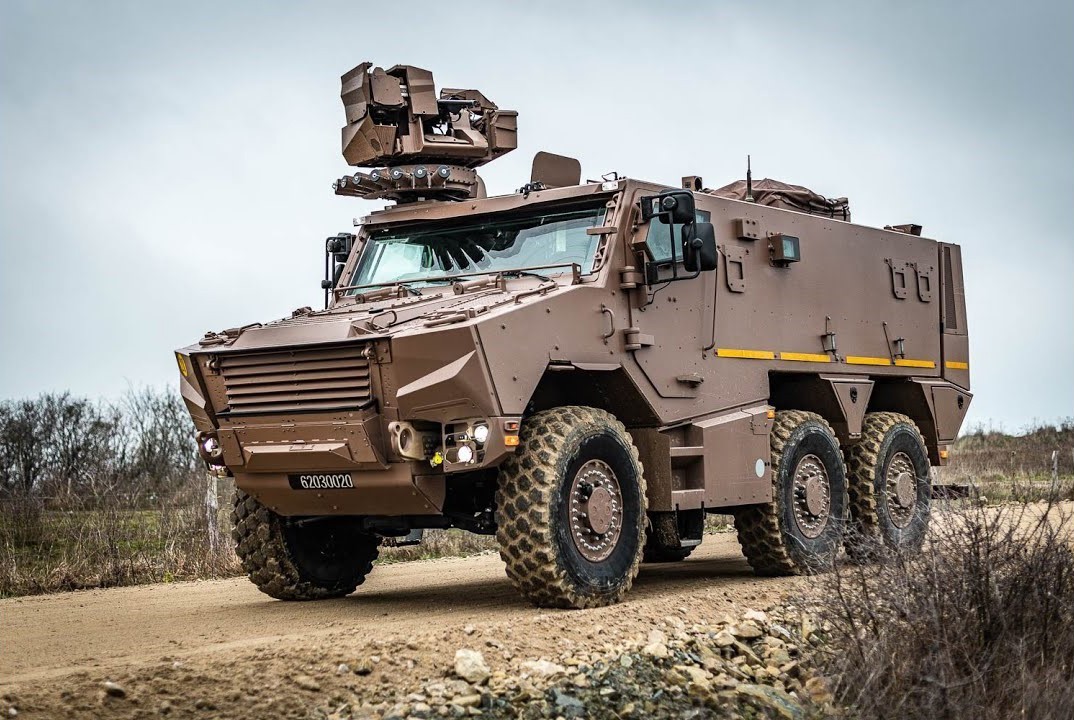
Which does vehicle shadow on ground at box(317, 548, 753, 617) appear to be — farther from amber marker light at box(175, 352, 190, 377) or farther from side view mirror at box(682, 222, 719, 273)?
side view mirror at box(682, 222, 719, 273)

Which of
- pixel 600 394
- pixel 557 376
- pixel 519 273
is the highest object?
pixel 519 273

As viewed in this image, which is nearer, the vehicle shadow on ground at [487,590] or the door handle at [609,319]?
the door handle at [609,319]

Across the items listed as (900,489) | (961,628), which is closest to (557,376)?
(961,628)

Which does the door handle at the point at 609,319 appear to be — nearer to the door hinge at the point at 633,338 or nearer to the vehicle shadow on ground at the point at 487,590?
the door hinge at the point at 633,338

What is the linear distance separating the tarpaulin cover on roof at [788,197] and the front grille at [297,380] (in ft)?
16.8

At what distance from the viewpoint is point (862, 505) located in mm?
13219

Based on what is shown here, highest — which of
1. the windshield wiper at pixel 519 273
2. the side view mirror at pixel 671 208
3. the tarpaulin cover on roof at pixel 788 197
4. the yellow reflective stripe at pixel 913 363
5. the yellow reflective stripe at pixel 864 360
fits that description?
the tarpaulin cover on roof at pixel 788 197

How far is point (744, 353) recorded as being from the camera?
11664 mm

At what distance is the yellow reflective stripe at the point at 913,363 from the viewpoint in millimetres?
13930

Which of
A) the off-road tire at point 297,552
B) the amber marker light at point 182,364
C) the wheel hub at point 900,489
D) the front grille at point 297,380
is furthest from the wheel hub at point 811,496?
the amber marker light at point 182,364

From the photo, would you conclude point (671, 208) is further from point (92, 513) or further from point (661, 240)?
point (92, 513)

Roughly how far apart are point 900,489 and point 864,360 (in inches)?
51.9

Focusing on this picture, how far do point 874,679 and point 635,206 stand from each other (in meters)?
4.06

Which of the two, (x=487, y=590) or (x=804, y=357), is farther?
(x=804, y=357)
